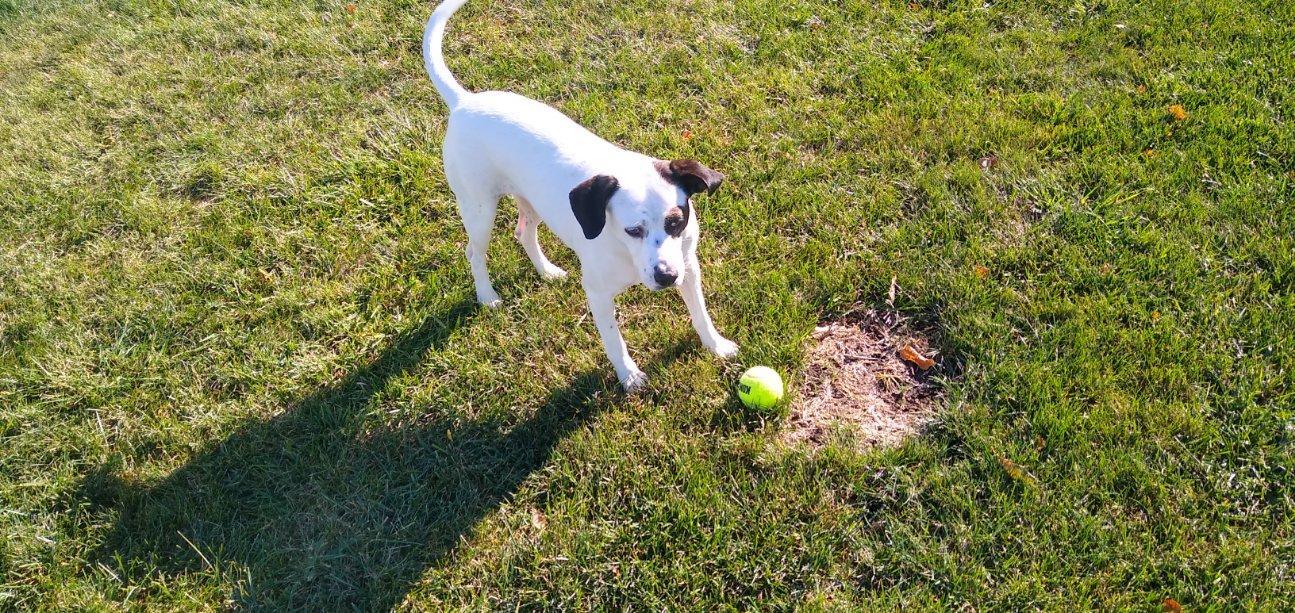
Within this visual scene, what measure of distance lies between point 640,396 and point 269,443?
1.75 metres

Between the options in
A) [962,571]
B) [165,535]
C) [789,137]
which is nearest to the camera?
[962,571]

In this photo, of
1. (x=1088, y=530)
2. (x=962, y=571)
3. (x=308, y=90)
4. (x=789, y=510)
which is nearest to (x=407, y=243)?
(x=308, y=90)

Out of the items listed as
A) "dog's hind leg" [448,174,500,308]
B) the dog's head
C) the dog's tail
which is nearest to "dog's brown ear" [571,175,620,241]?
the dog's head

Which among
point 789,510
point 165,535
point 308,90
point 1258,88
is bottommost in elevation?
point 165,535

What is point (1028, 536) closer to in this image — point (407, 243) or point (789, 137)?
point (789, 137)

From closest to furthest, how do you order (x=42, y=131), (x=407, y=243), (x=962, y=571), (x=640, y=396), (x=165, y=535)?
1. (x=962, y=571)
2. (x=165, y=535)
3. (x=640, y=396)
4. (x=407, y=243)
5. (x=42, y=131)

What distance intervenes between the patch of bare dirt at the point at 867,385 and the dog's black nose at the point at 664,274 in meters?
1.01

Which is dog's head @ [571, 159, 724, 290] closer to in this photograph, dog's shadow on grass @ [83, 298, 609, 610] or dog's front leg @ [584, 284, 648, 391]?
dog's front leg @ [584, 284, 648, 391]

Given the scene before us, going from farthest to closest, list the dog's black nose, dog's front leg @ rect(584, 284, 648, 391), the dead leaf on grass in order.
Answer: the dead leaf on grass < dog's front leg @ rect(584, 284, 648, 391) < the dog's black nose

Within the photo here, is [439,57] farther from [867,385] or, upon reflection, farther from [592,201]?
[867,385]

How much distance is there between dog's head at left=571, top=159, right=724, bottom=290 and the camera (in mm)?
2688

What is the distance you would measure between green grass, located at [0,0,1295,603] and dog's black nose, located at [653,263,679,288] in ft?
2.87

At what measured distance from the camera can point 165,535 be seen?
316 cm

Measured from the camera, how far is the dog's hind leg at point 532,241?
3.73m
